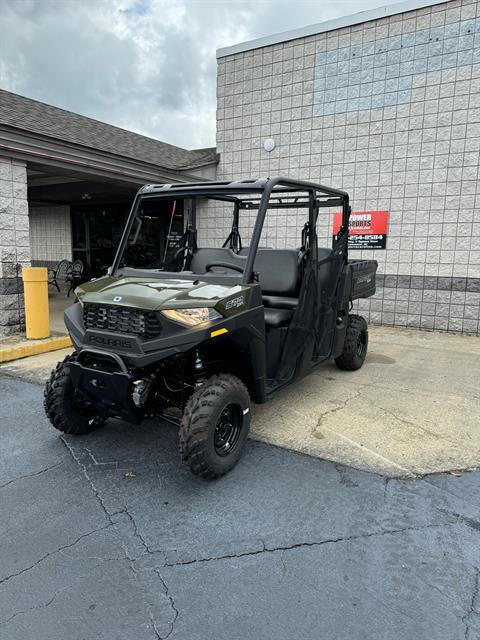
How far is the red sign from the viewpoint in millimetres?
8602

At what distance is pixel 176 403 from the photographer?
336 centimetres

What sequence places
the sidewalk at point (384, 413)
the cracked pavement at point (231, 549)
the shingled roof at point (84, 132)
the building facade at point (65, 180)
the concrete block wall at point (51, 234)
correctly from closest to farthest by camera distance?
1. the cracked pavement at point (231, 549)
2. the sidewalk at point (384, 413)
3. the building facade at point (65, 180)
4. the shingled roof at point (84, 132)
5. the concrete block wall at point (51, 234)

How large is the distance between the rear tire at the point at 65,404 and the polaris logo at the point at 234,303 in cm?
131

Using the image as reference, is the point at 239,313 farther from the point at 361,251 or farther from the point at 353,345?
the point at 361,251

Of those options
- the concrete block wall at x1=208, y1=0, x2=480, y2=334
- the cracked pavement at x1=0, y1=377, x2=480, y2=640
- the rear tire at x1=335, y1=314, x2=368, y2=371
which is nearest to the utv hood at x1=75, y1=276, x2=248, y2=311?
the cracked pavement at x1=0, y1=377, x2=480, y2=640

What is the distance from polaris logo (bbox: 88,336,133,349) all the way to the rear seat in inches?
49.2

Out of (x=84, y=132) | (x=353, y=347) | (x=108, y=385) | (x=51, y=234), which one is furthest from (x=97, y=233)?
(x=108, y=385)

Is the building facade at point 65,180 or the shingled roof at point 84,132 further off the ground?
the shingled roof at point 84,132

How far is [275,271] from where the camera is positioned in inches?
167

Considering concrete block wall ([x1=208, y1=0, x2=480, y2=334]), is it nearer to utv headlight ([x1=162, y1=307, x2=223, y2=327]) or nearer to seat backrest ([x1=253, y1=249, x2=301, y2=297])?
seat backrest ([x1=253, y1=249, x2=301, y2=297])

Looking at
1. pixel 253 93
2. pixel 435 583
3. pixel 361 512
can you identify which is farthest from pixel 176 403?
pixel 253 93

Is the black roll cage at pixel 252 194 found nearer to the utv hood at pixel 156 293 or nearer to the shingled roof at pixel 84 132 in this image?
the utv hood at pixel 156 293

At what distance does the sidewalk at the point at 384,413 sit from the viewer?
3.51 meters

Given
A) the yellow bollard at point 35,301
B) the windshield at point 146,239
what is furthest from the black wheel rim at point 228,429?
the yellow bollard at point 35,301
